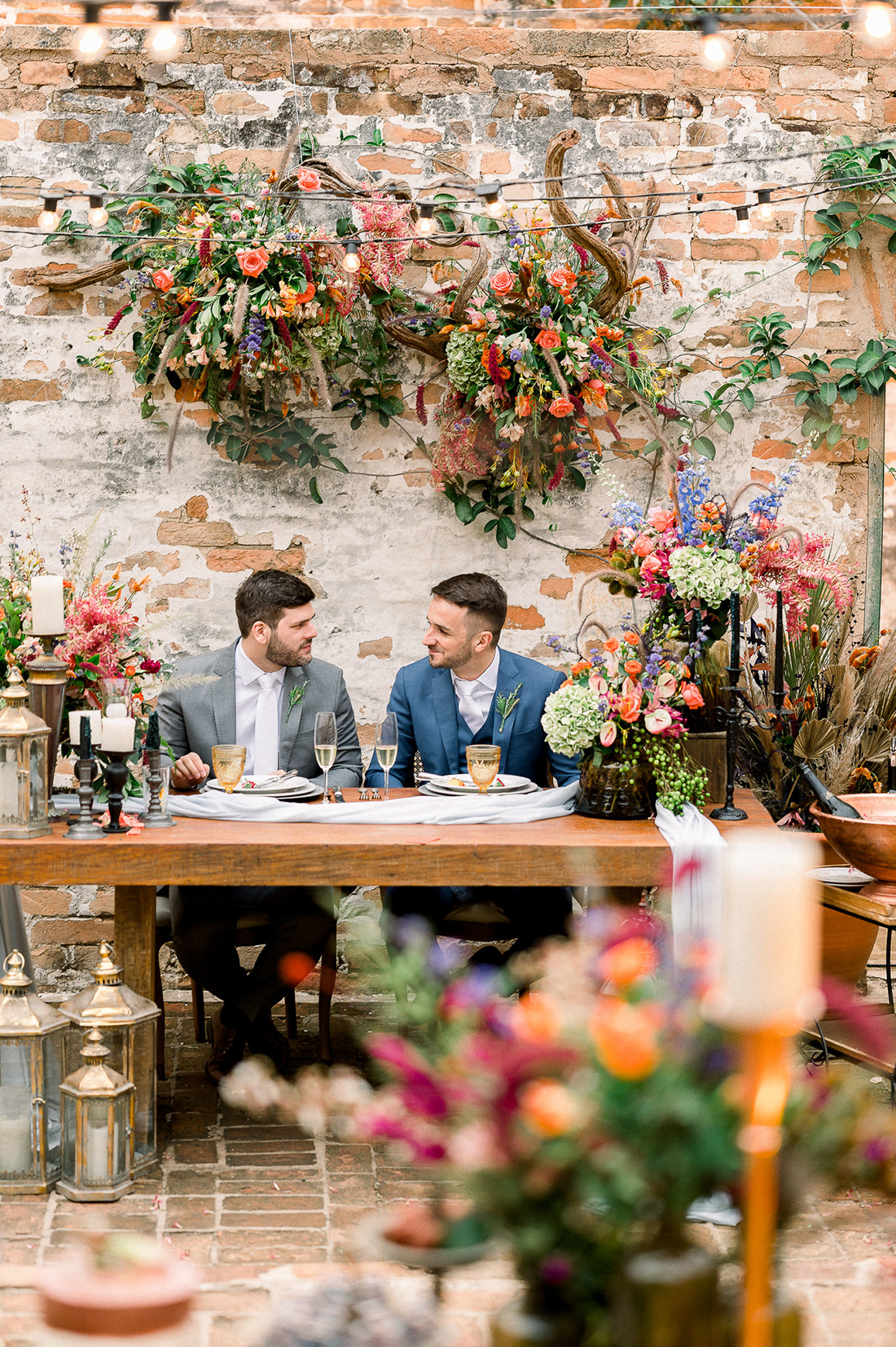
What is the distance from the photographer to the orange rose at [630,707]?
331 centimetres

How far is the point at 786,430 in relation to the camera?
503 cm

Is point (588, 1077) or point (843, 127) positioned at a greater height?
point (843, 127)

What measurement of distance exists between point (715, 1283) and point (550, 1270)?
0.15 metres

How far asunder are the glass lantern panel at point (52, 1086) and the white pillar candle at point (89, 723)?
70cm

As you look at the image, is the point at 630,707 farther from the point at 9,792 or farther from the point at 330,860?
the point at 9,792

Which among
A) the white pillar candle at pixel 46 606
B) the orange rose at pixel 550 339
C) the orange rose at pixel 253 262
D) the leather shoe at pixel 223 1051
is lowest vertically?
the leather shoe at pixel 223 1051

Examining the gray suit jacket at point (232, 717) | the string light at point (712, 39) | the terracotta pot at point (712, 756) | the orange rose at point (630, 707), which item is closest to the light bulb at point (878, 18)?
the string light at point (712, 39)

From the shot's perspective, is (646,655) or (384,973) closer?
(384,973)

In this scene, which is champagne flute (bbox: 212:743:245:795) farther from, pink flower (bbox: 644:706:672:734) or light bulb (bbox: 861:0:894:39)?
light bulb (bbox: 861:0:894:39)

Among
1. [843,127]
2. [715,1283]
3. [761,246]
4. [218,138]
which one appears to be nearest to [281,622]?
[218,138]

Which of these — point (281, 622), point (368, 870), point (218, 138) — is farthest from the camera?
Answer: point (218, 138)

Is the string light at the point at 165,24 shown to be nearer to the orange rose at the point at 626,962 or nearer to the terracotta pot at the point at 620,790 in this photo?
the terracotta pot at the point at 620,790

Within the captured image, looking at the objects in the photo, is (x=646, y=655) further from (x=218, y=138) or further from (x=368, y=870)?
(x=218, y=138)

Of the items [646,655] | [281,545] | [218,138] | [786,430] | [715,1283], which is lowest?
[715,1283]
